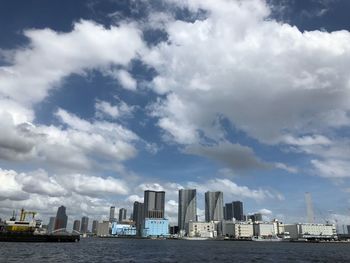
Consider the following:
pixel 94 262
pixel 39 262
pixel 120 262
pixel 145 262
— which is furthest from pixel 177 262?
pixel 39 262

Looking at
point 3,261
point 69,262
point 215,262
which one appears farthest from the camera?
point 215,262

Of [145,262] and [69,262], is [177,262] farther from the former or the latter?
[69,262]

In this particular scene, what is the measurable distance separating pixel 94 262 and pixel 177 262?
23503 millimetres

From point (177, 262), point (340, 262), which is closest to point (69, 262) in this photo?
point (177, 262)

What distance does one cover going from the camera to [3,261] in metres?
91.8

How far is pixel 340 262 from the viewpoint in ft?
361

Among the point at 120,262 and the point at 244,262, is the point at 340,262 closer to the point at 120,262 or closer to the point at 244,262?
the point at 244,262

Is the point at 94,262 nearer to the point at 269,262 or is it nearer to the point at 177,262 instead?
the point at 177,262

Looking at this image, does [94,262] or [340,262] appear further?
[340,262]

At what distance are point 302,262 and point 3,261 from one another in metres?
86.6

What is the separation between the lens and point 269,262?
108812 mm

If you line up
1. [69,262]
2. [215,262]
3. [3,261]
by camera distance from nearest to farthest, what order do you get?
[3,261], [69,262], [215,262]

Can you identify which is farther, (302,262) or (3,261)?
(302,262)

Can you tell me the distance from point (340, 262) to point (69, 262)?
81386 mm
